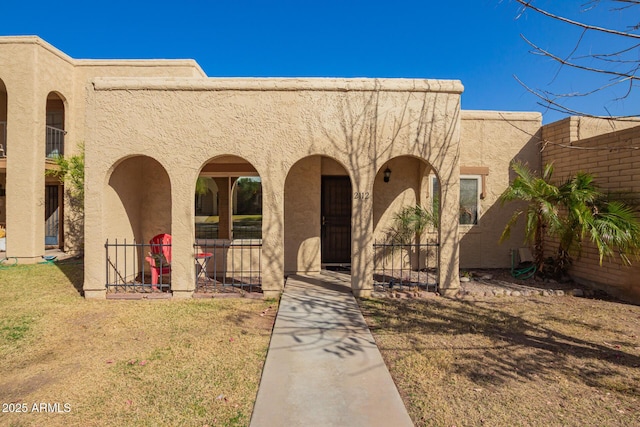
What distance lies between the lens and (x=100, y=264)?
283 inches

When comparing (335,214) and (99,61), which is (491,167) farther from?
(99,61)

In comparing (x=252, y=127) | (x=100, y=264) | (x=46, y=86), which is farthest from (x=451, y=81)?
(x=46, y=86)

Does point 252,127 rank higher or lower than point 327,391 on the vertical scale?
higher

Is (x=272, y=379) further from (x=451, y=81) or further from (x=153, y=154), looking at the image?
(x=451, y=81)

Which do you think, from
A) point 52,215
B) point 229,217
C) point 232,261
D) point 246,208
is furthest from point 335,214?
point 52,215

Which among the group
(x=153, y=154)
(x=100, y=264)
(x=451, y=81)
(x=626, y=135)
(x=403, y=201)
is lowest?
(x=100, y=264)

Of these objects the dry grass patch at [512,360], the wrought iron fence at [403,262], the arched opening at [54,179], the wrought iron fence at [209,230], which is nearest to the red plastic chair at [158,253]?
the wrought iron fence at [209,230]

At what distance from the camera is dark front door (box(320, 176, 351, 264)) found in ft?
33.3

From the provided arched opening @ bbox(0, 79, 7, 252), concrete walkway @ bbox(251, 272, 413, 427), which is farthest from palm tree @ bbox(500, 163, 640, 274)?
arched opening @ bbox(0, 79, 7, 252)

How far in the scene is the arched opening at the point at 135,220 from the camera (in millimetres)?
7547

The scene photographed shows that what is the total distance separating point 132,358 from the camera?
452 centimetres

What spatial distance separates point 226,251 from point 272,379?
5.63 m

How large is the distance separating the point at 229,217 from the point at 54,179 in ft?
27.3

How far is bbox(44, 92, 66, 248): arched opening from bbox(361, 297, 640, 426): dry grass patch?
12.9 meters
